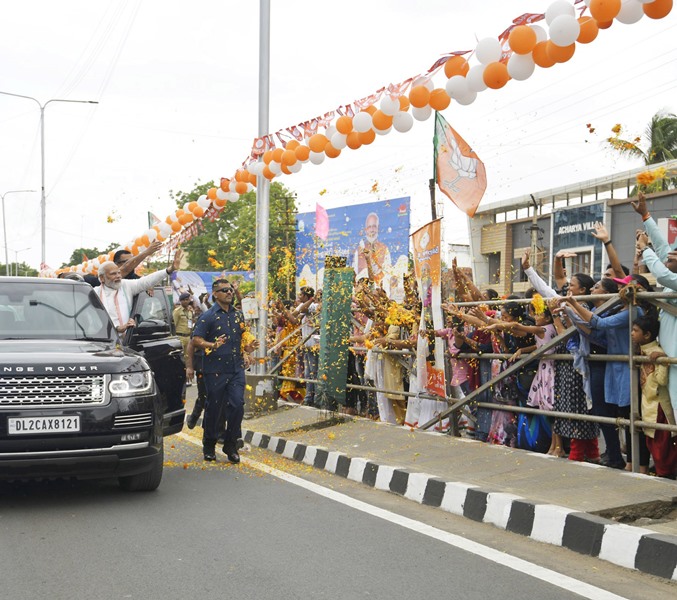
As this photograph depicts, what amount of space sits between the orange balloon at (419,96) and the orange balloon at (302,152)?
269 centimetres

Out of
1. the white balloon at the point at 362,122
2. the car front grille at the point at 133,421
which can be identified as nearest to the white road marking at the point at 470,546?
the car front grille at the point at 133,421

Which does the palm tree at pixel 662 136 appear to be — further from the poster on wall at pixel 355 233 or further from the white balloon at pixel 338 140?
the white balloon at pixel 338 140

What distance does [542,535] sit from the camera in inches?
241

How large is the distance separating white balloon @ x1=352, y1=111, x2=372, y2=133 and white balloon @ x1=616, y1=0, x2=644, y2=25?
3.95 meters

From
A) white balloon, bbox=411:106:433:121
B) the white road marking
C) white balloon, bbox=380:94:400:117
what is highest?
white balloon, bbox=380:94:400:117

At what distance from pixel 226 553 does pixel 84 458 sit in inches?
69.8

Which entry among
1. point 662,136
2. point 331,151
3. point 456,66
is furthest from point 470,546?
point 662,136

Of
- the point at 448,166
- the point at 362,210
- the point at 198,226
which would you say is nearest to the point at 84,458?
the point at 448,166

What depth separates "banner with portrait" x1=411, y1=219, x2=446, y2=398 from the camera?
990 centimetres

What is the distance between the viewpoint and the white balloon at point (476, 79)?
29.3 ft

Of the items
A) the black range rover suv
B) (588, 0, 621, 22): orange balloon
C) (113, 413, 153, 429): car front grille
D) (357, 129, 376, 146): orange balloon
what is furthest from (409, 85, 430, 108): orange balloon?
(113, 413, 153, 429): car front grille

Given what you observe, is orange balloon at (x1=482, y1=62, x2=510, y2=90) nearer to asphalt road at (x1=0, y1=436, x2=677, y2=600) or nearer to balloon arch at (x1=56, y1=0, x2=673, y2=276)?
balloon arch at (x1=56, y1=0, x2=673, y2=276)

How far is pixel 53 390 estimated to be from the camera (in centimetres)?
680

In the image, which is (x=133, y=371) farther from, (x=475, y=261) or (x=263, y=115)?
(x=475, y=261)
